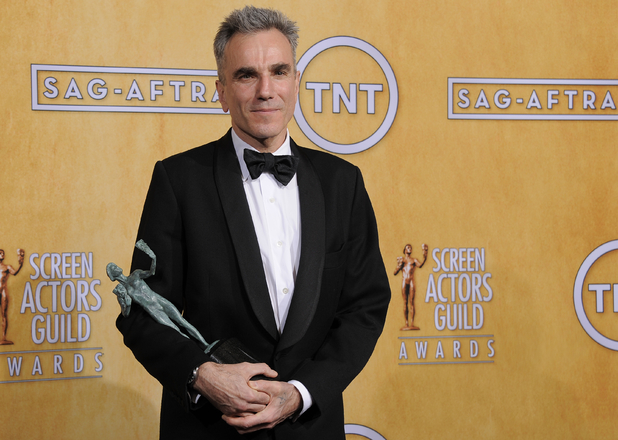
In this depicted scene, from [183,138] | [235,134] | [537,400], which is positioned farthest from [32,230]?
[537,400]

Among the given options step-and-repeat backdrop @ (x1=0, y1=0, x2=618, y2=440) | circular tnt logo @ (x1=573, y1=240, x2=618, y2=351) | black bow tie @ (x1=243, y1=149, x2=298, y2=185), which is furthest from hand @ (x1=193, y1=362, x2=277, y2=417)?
circular tnt logo @ (x1=573, y1=240, x2=618, y2=351)

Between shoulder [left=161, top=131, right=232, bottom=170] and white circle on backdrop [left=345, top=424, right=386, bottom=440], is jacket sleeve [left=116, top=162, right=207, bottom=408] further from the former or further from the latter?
white circle on backdrop [left=345, top=424, right=386, bottom=440]

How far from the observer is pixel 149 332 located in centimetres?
136

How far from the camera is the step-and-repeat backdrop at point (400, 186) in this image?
2629 millimetres

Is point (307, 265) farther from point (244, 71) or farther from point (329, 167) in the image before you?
point (244, 71)

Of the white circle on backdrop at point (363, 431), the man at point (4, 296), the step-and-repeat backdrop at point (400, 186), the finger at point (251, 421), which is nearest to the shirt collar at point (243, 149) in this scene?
the finger at point (251, 421)

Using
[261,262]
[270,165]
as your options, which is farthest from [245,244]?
[270,165]

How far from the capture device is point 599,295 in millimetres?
3035

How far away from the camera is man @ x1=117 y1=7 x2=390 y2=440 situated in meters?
1.39

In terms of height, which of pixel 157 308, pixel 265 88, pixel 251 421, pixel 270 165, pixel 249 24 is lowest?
pixel 251 421

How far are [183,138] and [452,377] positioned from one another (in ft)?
5.69

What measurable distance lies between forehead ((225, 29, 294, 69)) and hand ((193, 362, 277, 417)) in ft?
2.39

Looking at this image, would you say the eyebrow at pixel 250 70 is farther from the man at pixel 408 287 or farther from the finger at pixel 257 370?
the man at pixel 408 287

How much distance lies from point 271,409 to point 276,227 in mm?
440
